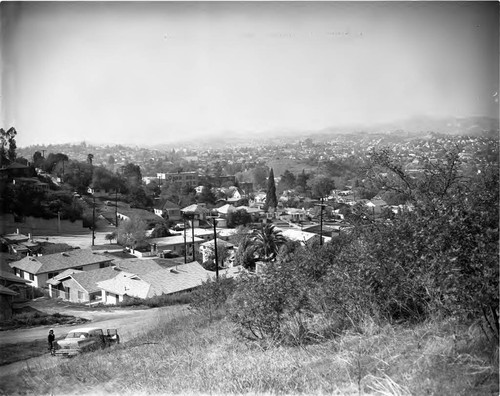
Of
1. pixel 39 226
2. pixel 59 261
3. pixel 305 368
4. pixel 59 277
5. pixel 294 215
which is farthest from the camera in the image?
pixel 294 215

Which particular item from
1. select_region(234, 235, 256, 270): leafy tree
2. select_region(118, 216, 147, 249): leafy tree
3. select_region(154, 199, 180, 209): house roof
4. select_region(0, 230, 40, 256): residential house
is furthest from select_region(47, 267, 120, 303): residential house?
select_region(234, 235, 256, 270): leafy tree

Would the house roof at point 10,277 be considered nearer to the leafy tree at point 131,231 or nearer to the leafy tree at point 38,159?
the leafy tree at point 131,231

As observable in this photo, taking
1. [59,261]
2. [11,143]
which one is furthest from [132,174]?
[11,143]

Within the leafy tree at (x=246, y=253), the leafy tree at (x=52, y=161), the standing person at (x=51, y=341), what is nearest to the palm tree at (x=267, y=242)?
the leafy tree at (x=246, y=253)

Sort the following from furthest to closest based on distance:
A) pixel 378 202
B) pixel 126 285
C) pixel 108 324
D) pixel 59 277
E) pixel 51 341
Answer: pixel 126 285 < pixel 108 324 < pixel 59 277 < pixel 51 341 < pixel 378 202

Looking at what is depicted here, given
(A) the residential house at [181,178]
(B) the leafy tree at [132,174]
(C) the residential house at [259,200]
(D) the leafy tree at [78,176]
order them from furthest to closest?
(C) the residential house at [259,200] < (A) the residential house at [181,178] < (B) the leafy tree at [132,174] < (D) the leafy tree at [78,176]

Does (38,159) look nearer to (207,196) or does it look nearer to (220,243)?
(207,196)

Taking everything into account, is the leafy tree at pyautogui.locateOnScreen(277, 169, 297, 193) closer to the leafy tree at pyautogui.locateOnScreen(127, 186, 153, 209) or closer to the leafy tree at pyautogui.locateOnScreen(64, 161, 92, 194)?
the leafy tree at pyautogui.locateOnScreen(127, 186, 153, 209)
